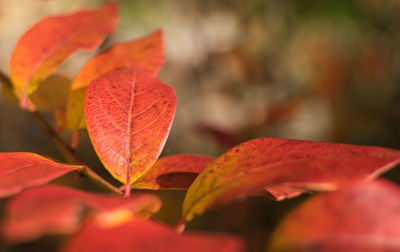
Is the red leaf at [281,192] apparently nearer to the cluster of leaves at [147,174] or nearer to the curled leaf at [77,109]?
the cluster of leaves at [147,174]

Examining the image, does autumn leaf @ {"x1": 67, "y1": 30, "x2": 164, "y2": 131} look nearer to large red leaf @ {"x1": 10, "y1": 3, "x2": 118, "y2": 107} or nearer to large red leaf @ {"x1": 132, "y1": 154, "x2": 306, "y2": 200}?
large red leaf @ {"x1": 10, "y1": 3, "x2": 118, "y2": 107}

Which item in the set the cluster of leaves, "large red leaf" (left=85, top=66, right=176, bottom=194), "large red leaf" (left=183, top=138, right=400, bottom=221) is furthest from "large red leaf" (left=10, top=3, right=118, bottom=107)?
"large red leaf" (left=183, top=138, right=400, bottom=221)

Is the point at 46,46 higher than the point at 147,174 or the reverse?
higher

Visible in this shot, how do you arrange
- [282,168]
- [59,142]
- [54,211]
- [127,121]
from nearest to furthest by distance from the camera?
[54,211], [282,168], [127,121], [59,142]

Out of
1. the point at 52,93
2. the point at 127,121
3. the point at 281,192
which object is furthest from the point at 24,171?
the point at 52,93

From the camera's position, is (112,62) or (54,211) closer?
(54,211)

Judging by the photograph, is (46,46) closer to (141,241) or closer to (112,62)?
(112,62)
